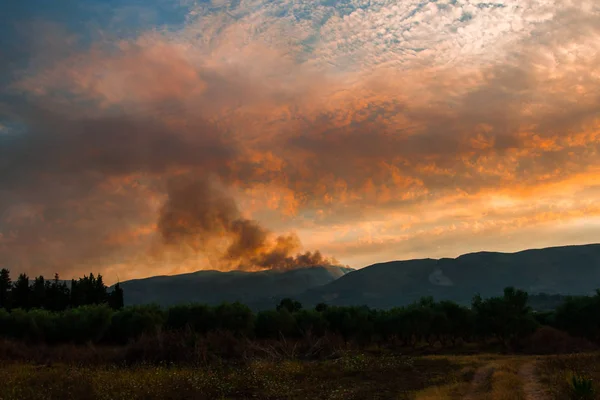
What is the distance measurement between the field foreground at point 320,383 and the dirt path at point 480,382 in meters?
0.06

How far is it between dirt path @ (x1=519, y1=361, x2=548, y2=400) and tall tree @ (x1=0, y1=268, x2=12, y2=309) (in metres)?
108

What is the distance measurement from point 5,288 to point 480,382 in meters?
118

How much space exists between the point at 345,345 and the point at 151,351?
2818cm

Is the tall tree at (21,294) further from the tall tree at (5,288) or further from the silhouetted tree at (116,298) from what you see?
the silhouetted tree at (116,298)

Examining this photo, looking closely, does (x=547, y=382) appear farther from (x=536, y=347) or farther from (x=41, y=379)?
(x=536, y=347)

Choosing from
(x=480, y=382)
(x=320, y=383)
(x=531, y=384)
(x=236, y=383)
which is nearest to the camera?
(x=531, y=384)

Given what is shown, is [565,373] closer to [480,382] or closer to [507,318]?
[480,382]

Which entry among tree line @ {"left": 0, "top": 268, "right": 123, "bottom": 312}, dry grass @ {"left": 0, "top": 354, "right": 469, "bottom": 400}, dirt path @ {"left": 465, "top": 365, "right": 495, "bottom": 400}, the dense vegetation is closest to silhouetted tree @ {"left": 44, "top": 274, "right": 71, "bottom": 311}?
tree line @ {"left": 0, "top": 268, "right": 123, "bottom": 312}

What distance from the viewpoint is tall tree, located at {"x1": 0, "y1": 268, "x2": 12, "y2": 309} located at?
372 ft

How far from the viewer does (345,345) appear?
6675cm

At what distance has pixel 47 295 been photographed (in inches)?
4572

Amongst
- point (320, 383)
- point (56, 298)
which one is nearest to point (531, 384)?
point (320, 383)

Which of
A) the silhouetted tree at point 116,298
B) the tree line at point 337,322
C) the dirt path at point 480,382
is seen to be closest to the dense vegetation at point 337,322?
the tree line at point 337,322

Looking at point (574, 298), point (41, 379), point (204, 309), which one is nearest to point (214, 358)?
point (41, 379)
